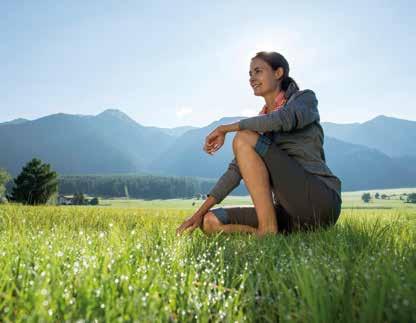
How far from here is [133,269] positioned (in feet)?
7.74

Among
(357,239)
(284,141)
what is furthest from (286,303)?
(284,141)

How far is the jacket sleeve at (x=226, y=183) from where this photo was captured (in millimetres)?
5277

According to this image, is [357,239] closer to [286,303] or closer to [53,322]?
[286,303]

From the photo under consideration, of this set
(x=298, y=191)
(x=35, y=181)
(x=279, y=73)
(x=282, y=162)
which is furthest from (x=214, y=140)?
(x=35, y=181)

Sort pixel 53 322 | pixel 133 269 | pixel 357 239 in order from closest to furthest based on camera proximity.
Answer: pixel 53 322
pixel 133 269
pixel 357 239

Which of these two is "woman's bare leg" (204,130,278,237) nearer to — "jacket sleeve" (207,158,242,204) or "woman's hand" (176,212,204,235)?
"jacket sleeve" (207,158,242,204)

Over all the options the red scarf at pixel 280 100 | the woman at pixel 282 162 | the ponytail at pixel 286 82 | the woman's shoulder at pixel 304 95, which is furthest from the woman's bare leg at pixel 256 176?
the ponytail at pixel 286 82

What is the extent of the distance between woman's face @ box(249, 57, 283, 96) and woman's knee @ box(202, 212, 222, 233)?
5.75ft

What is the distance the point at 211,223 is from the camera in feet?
17.7

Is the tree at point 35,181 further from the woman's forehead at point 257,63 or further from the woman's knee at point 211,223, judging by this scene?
the woman's forehead at point 257,63

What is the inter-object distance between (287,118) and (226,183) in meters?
1.23

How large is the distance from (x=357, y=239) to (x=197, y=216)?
6.74 feet

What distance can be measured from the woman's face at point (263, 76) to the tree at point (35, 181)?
2930 inches

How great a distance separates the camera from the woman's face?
530cm
